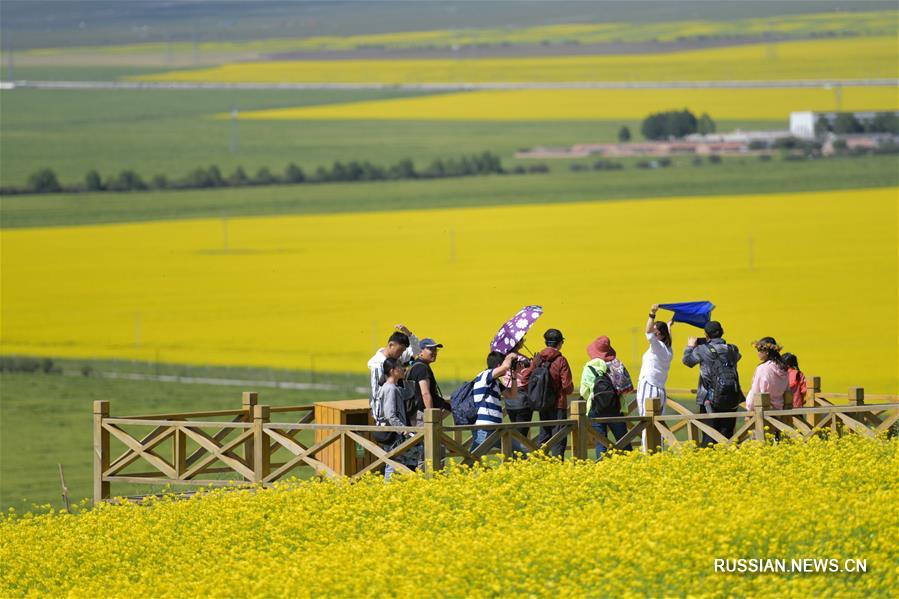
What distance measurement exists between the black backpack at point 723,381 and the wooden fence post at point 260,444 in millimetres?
4852

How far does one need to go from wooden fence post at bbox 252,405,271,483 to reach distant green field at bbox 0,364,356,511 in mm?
32074

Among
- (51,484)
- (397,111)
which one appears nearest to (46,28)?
(397,111)

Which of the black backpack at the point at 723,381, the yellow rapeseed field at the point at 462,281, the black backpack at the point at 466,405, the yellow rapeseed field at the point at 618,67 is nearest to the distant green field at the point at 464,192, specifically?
the yellow rapeseed field at the point at 462,281

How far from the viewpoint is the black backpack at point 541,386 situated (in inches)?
813

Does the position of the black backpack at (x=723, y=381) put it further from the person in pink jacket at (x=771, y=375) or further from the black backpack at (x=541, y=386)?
the black backpack at (x=541, y=386)

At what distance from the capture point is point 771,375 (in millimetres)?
22219

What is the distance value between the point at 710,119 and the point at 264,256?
38.4 m

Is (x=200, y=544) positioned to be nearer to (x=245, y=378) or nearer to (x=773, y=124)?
(x=245, y=378)

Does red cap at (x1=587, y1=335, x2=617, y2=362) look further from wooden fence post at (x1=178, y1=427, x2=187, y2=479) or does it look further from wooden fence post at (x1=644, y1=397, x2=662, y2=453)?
wooden fence post at (x1=178, y1=427, x2=187, y2=479)

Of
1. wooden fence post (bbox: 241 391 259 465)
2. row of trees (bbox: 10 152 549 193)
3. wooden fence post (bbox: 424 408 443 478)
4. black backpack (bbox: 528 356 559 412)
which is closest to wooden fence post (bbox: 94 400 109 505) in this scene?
wooden fence post (bbox: 241 391 259 465)

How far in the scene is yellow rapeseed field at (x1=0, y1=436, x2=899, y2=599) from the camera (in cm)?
1577

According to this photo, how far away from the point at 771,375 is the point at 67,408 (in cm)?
4839

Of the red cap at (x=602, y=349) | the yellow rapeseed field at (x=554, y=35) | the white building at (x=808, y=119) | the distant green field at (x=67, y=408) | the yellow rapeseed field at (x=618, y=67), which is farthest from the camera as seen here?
the yellow rapeseed field at (x=554, y=35)

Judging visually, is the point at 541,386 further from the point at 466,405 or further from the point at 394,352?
the point at 394,352
